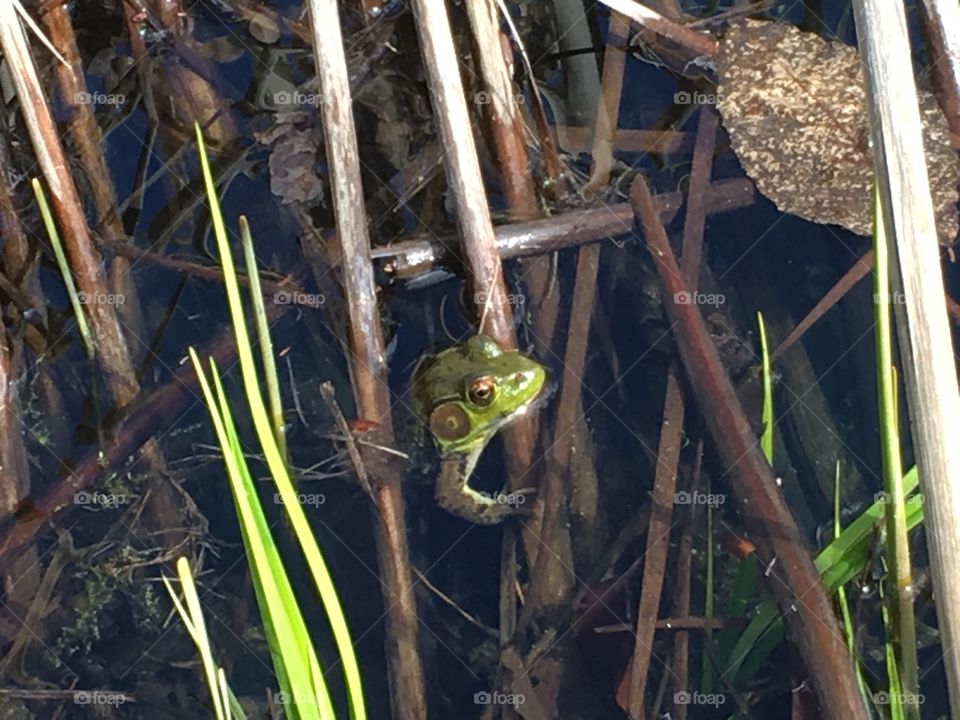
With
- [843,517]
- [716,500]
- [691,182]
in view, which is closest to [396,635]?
[716,500]

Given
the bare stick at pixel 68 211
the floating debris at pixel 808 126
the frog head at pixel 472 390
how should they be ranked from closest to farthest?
the bare stick at pixel 68 211
the floating debris at pixel 808 126
the frog head at pixel 472 390

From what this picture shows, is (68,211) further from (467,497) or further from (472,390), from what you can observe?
(467,497)

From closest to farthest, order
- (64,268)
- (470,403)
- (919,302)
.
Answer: (919,302) → (64,268) → (470,403)

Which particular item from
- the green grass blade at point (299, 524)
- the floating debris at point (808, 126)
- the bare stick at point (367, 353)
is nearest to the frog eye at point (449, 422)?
the bare stick at point (367, 353)

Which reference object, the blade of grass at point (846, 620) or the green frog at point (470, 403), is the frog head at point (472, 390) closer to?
the green frog at point (470, 403)

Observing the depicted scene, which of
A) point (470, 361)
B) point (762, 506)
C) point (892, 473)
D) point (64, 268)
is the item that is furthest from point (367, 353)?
point (892, 473)

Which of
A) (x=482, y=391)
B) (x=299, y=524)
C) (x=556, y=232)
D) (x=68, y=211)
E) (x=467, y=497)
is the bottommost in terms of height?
(x=467, y=497)

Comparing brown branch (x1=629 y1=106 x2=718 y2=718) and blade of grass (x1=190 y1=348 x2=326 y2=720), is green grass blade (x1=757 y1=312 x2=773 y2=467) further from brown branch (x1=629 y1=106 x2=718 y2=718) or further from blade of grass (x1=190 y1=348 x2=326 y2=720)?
blade of grass (x1=190 y1=348 x2=326 y2=720)
